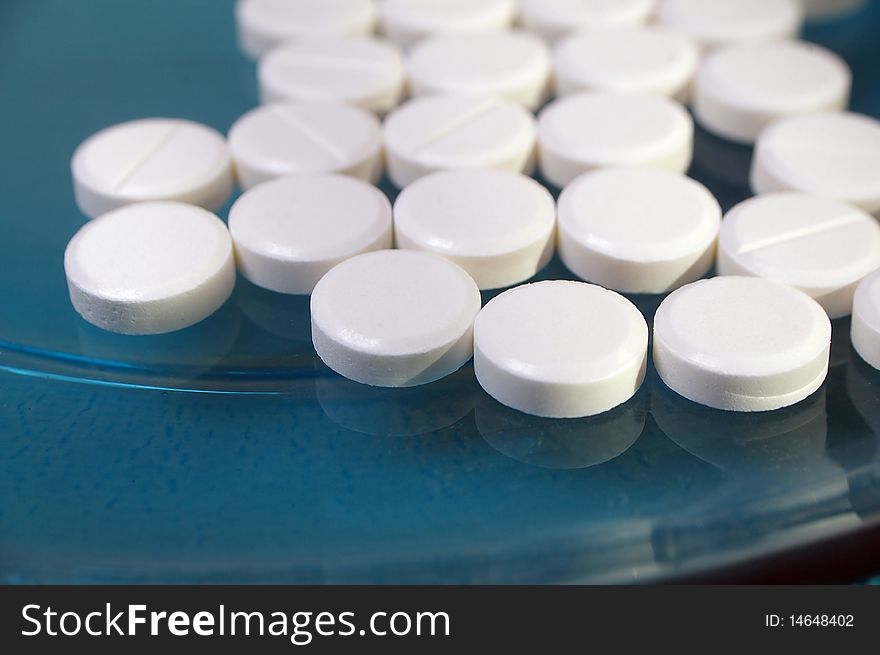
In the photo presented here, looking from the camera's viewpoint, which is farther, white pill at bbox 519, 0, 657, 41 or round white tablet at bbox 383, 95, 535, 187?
white pill at bbox 519, 0, 657, 41

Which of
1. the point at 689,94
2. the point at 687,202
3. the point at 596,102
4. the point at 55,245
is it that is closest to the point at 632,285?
the point at 687,202

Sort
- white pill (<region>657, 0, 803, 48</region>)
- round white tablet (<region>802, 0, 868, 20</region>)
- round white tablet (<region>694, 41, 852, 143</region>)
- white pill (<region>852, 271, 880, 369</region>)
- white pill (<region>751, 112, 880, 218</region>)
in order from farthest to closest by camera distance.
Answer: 1. round white tablet (<region>802, 0, 868, 20</region>)
2. white pill (<region>657, 0, 803, 48</region>)
3. round white tablet (<region>694, 41, 852, 143</region>)
4. white pill (<region>751, 112, 880, 218</region>)
5. white pill (<region>852, 271, 880, 369</region>)

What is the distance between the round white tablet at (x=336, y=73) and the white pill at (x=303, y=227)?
0.76 feet

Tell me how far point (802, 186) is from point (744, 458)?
1.28 feet

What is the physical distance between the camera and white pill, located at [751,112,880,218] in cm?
122

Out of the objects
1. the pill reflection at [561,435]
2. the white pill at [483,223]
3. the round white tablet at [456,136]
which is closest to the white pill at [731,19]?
the round white tablet at [456,136]

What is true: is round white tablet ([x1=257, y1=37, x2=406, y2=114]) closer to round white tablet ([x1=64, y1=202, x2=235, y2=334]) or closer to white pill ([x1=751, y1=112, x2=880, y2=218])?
round white tablet ([x1=64, y1=202, x2=235, y2=334])

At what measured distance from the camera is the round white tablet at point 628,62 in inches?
55.9

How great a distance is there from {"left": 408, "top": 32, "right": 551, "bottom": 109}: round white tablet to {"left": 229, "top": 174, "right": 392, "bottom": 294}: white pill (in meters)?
0.28

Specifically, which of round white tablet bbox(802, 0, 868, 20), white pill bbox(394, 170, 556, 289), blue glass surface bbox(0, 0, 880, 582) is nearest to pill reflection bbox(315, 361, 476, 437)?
blue glass surface bbox(0, 0, 880, 582)

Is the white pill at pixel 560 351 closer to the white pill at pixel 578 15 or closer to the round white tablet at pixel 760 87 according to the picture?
the round white tablet at pixel 760 87

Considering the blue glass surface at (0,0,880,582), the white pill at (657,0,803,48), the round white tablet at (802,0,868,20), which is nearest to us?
the blue glass surface at (0,0,880,582)

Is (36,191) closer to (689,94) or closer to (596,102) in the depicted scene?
(596,102)

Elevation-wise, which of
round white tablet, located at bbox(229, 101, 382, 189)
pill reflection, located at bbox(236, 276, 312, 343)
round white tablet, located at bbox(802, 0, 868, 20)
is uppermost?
round white tablet, located at bbox(229, 101, 382, 189)
